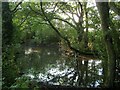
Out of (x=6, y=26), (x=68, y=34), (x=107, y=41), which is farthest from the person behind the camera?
(x=68, y=34)

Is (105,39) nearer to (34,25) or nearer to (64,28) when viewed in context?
(34,25)

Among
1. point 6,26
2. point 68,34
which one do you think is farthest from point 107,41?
point 68,34

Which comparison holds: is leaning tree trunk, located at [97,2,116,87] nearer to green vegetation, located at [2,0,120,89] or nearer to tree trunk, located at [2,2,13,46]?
green vegetation, located at [2,0,120,89]

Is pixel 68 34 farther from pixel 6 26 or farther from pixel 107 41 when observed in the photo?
pixel 6 26

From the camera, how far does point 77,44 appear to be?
1061cm

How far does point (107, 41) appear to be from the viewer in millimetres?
4797

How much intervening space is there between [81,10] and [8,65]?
7.27 m

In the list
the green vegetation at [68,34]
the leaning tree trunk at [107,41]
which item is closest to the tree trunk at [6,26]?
the green vegetation at [68,34]

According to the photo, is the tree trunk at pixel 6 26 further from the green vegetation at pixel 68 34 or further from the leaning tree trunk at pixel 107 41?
the leaning tree trunk at pixel 107 41

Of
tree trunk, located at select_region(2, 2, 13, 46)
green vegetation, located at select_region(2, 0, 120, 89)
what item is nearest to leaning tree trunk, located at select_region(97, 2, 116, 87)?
green vegetation, located at select_region(2, 0, 120, 89)

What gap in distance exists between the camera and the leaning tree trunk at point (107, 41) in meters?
4.64

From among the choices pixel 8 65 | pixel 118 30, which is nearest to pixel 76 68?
pixel 118 30

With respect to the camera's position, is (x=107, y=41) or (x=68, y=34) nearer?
(x=107, y=41)

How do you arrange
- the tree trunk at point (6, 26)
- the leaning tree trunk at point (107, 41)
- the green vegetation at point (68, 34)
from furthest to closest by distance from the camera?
1. the leaning tree trunk at point (107, 41)
2. the green vegetation at point (68, 34)
3. the tree trunk at point (6, 26)
